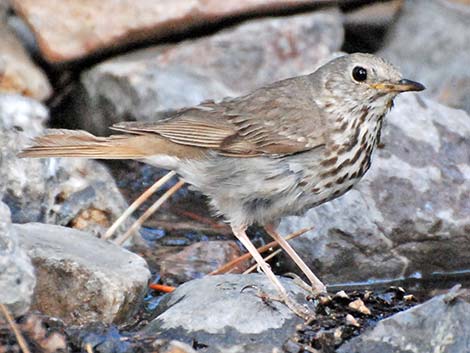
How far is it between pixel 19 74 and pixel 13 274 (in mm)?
4362

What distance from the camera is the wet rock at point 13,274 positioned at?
17.4 feet

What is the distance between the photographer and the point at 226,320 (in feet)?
19.5

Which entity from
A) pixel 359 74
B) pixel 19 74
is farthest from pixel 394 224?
pixel 19 74

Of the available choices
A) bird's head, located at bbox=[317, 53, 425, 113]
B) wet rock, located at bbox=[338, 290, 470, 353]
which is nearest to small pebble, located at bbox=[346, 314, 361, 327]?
wet rock, located at bbox=[338, 290, 470, 353]

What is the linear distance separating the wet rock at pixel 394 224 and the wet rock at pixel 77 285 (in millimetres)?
1825

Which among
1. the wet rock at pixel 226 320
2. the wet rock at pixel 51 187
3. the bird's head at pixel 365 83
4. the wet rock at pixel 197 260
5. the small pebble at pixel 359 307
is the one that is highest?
the bird's head at pixel 365 83

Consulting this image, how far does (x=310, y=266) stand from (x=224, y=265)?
2.07 ft

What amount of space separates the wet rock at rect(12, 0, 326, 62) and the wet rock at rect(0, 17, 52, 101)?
7.7 inches

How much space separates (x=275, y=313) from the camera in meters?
6.11

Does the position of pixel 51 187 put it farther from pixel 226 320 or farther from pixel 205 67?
pixel 205 67

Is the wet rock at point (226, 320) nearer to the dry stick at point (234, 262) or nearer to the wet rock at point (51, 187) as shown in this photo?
the dry stick at point (234, 262)

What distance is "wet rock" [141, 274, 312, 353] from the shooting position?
5.84 metres

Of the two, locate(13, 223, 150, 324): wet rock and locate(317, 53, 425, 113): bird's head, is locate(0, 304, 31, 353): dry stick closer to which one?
locate(13, 223, 150, 324): wet rock

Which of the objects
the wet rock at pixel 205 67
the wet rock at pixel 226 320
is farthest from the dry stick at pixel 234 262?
the wet rock at pixel 205 67
